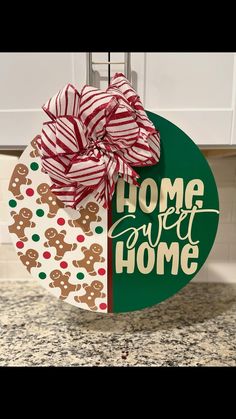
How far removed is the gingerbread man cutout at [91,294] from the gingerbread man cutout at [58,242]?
83 mm

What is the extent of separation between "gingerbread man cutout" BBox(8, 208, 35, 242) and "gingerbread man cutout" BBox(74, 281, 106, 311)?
0.53 ft

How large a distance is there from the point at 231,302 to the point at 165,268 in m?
0.42

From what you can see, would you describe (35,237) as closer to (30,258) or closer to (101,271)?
(30,258)

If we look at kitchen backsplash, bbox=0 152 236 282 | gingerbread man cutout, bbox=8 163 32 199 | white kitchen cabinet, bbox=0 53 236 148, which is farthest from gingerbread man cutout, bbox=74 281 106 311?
kitchen backsplash, bbox=0 152 236 282

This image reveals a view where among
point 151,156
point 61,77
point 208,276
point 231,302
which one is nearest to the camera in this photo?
point 151,156

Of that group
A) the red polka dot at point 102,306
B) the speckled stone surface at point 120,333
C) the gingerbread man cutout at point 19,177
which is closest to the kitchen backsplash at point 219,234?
the speckled stone surface at point 120,333

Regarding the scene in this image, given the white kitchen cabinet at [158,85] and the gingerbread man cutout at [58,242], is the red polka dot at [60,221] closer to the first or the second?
the gingerbread man cutout at [58,242]

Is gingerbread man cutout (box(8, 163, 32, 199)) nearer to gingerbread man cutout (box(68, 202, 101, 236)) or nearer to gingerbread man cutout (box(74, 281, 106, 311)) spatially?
gingerbread man cutout (box(68, 202, 101, 236))

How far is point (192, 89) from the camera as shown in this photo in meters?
0.74

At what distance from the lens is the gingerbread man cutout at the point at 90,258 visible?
2.26 ft

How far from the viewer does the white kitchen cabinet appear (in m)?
0.73

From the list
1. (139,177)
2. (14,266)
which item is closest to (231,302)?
(139,177)
